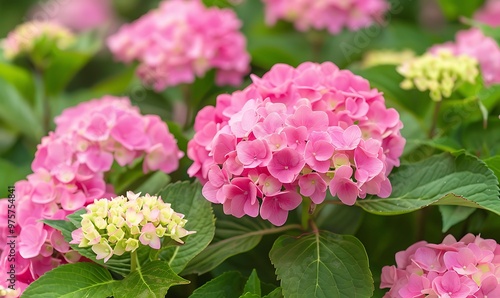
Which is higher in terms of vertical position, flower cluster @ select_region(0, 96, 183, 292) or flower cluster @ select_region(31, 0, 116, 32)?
flower cluster @ select_region(0, 96, 183, 292)

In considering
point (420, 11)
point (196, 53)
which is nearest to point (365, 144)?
point (196, 53)

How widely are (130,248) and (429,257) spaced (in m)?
0.36

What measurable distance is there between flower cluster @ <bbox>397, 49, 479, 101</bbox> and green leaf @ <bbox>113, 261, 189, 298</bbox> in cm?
53

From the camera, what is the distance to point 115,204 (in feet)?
2.58

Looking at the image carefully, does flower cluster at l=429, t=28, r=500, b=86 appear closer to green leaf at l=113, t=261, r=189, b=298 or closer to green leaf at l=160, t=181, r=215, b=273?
green leaf at l=160, t=181, r=215, b=273

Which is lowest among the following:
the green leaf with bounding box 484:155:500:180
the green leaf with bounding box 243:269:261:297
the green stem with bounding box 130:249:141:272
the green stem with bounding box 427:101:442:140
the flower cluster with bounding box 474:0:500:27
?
the flower cluster with bounding box 474:0:500:27

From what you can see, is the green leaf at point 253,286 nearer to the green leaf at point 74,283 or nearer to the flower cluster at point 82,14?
the green leaf at point 74,283

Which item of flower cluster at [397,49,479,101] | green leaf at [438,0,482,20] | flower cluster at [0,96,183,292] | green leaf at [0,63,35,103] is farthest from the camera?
green leaf at [438,0,482,20]

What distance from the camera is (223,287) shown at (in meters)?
→ 0.88

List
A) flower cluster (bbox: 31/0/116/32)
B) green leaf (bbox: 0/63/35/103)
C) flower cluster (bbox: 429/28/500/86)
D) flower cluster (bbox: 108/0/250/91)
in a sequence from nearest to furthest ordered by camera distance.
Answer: flower cluster (bbox: 429/28/500/86), flower cluster (bbox: 108/0/250/91), green leaf (bbox: 0/63/35/103), flower cluster (bbox: 31/0/116/32)

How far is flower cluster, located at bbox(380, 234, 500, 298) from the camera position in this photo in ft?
2.53

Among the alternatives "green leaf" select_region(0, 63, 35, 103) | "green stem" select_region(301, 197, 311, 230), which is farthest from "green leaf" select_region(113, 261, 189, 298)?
"green leaf" select_region(0, 63, 35, 103)

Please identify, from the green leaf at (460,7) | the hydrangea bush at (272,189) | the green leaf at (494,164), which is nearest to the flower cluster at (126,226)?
the hydrangea bush at (272,189)

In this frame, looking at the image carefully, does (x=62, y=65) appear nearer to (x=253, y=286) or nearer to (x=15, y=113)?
(x=15, y=113)
